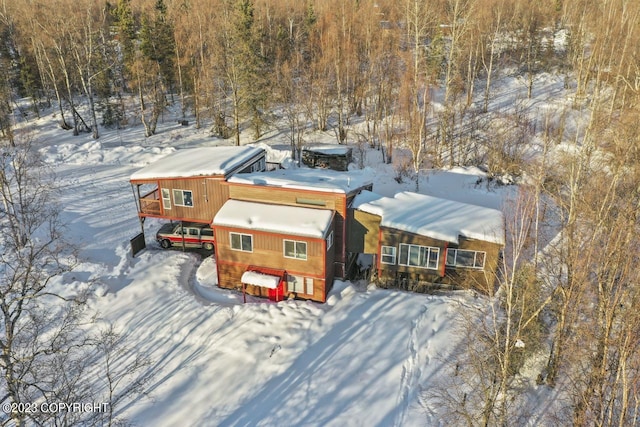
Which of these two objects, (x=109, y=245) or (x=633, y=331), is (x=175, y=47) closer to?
(x=109, y=245)

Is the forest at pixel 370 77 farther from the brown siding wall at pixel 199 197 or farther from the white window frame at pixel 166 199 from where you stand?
the white window frame at pixel 166 199

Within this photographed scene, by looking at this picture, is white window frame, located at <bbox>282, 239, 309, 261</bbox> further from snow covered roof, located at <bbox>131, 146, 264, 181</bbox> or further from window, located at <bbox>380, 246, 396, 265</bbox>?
snow covered roof, located at <bbox>131, 146, 264, 181</bbox>

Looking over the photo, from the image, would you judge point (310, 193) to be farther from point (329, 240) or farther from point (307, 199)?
point (329, 240)

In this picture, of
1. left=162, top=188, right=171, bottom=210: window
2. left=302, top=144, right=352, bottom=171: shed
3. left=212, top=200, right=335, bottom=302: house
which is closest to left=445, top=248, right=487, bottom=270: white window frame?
left=212, top=200, right=335, bottom=302: house

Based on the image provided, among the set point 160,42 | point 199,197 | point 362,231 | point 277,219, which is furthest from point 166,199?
point 160,42

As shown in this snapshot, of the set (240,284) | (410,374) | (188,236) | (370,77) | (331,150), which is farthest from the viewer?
(370,77)

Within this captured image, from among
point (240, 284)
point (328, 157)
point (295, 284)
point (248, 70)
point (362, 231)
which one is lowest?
point (240, 284)

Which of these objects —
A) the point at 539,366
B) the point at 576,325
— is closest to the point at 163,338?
the point at 539,366

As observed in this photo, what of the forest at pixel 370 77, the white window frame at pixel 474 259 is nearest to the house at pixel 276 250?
the white window frame at pixel 474 259
